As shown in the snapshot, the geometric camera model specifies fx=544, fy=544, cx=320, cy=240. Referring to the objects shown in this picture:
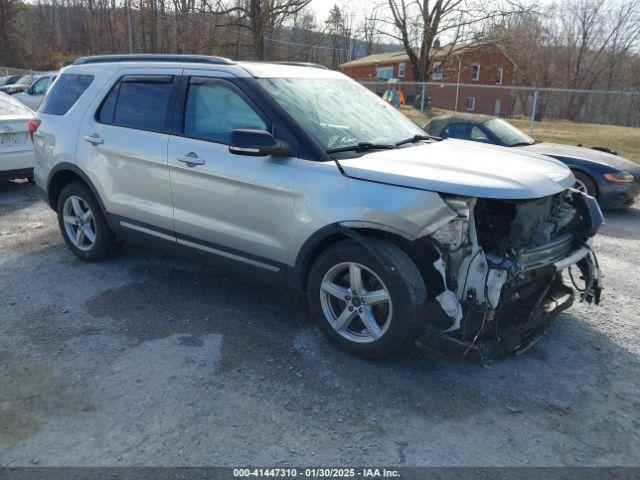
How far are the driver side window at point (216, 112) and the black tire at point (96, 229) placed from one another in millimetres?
1565

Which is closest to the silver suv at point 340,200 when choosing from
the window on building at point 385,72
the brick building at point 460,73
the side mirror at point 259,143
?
→ the side mirror at point 259,143

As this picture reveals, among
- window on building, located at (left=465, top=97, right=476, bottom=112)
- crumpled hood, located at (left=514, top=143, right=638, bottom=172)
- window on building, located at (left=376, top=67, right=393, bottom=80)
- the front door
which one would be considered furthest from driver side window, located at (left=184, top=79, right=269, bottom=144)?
window on building, located at (left=376, top=67, right=393, bottom=80)

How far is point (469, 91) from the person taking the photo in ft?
140

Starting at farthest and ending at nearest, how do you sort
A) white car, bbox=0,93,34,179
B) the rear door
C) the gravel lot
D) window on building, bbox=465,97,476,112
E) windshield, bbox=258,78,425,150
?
window on building, bbox=465,97,476,112 < white car, bbox=0,93,34,179 < the rear door < windshield, bbox=258,78,425,150 < the gravel lot

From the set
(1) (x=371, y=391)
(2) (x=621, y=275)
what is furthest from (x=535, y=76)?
(1) (x=371, y=391)

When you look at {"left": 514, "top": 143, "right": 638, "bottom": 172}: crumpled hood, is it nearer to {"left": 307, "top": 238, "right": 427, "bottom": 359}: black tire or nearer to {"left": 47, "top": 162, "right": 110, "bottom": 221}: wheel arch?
{"left": 307, "top": 238, "right": 427, "bottom": 359}: black tire

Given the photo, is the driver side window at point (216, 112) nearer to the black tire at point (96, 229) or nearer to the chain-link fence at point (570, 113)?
the black tire at point (96, 229)

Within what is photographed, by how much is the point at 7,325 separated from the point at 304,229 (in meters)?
2.48

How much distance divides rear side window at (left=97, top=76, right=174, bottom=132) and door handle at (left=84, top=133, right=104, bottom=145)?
149mm

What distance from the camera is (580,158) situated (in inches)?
328

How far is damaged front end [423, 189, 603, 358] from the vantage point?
3402mm

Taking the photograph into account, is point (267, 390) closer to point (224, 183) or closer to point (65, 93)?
point (224, 183)

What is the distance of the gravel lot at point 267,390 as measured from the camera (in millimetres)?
2871

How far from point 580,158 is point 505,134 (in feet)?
4.18
